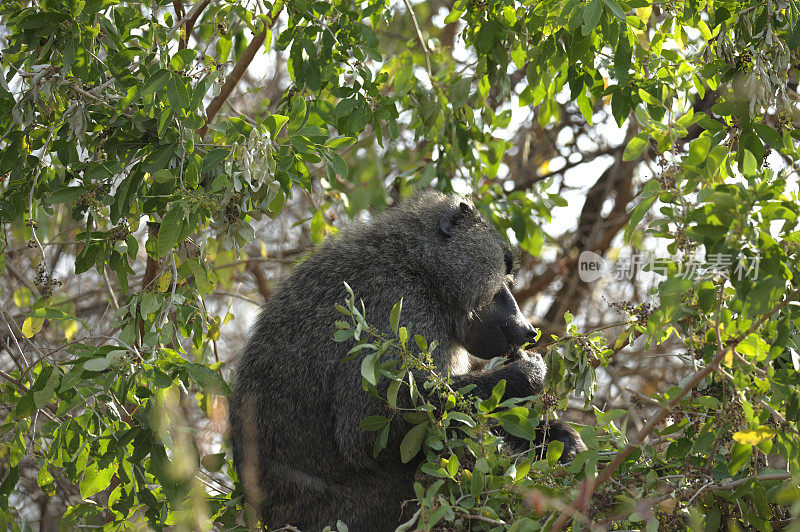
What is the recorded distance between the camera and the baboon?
3.21 m

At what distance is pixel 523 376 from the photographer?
3.40m

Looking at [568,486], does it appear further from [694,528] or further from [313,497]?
[313,497]

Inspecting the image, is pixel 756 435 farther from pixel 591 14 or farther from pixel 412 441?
pixel 591 14

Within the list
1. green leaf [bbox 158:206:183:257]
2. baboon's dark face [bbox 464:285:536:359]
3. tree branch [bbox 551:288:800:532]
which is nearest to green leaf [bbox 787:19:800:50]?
tree branch [bbox 551:288:800:532]

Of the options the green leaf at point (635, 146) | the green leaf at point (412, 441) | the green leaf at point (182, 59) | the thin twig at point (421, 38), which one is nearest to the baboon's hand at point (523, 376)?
the green leaf at point (412, 441)

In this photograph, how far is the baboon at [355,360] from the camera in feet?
10.5

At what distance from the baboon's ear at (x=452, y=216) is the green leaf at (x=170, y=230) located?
1.41 m

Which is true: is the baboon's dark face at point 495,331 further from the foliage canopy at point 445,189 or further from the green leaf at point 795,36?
the green leaf at point 795,36

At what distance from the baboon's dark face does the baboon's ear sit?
414 mm

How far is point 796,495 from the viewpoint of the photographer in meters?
2.18

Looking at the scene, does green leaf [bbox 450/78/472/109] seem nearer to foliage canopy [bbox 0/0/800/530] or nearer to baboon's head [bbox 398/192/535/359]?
foliage canopy [bbox 0/0/800/530]

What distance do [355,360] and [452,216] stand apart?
1.02 meters

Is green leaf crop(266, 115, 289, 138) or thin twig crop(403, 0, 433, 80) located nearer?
green leaf crop(266, 115, 289, 138)

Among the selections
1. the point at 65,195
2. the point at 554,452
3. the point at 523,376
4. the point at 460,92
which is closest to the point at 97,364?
the point at 65,195
